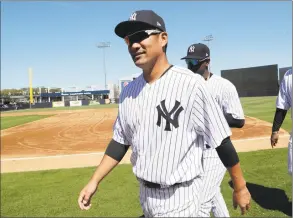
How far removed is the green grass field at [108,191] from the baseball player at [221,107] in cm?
147

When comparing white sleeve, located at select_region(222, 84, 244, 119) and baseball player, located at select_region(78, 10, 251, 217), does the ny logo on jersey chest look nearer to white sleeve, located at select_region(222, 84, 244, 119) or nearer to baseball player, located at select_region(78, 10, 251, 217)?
baseball player, located at select_region(78, 10, 251, 217)

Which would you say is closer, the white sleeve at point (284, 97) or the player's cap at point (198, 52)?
the player's cap at point (198, 52)

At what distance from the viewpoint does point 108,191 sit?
5.59 meters

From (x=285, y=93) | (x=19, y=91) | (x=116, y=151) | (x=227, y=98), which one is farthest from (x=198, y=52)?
(x=19, y=91)

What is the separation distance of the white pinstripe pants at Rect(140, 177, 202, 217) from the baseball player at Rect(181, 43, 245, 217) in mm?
1052

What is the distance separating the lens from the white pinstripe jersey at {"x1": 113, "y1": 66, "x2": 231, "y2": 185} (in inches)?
72.9

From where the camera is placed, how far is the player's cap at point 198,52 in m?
3.29

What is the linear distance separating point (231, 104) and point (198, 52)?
25.0 inches

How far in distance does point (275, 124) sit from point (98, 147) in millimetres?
8195

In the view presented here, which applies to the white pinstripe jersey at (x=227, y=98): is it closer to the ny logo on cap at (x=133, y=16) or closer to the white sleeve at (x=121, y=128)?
the white sleeve at (x=121, y=128)

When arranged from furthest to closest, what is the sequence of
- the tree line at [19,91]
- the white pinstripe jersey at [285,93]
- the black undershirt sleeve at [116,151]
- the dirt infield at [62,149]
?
the tree line at [19,91]
the dirt infield at [62,149]
the white pinstripe jersey at [285,93]
the black undershirt sleeve at [116,151]

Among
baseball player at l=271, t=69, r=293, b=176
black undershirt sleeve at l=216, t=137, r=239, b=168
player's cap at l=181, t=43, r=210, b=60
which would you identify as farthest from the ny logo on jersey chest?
baseball player at l=271, t=69, r=293, b=176

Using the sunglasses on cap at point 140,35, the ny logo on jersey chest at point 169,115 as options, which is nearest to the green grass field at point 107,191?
the ny logo on jersey chest at point 169,115

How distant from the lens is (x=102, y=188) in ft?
19.0
